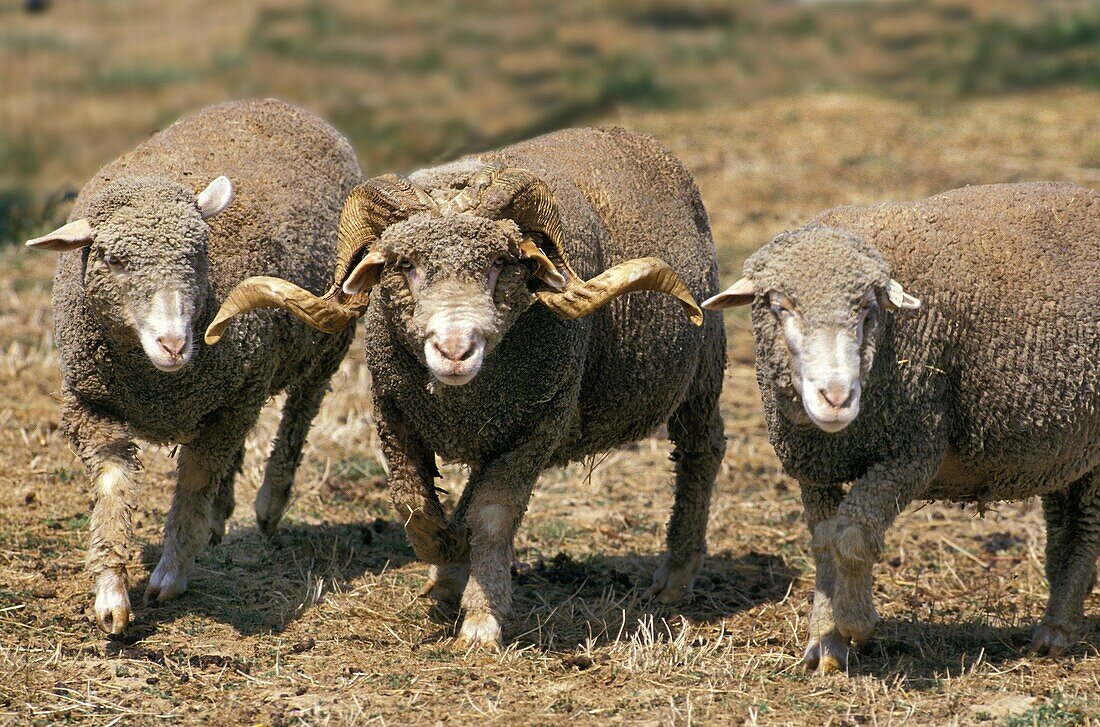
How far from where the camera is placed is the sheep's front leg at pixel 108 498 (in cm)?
647

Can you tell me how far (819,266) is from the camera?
5891 mm

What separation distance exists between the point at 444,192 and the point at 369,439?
406 centimetres

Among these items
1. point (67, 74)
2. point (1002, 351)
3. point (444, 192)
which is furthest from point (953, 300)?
point (67, 74)

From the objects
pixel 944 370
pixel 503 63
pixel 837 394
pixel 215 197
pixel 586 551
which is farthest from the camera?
pixel 503 63

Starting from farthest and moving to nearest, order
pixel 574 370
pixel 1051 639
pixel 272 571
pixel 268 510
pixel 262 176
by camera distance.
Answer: pixel 268 510, pixel 262 176, pixel 272 571, pixel 1051 639, pixel 574 370

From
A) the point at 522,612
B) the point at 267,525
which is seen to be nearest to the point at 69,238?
the point at 267,525

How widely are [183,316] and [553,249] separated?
5.56 ft

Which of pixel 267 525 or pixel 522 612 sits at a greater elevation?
pixel 267 525

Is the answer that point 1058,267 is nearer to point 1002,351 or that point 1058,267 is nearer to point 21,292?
point 1002,351

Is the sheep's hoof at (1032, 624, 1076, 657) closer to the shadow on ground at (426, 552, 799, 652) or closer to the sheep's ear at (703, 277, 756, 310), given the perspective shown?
the shadow on ground at (426, 552, 799, 652)

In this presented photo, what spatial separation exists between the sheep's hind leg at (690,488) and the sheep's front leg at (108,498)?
282 centimetres

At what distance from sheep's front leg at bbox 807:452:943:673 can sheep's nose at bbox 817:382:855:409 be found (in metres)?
0.61

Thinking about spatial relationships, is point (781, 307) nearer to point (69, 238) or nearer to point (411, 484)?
point (411, 484)

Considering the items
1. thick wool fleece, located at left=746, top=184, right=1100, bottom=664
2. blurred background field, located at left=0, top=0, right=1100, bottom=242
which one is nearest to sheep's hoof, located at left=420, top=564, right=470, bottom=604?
thick wool fleece, located at left=746, top=184, right=1100, bottom=664
